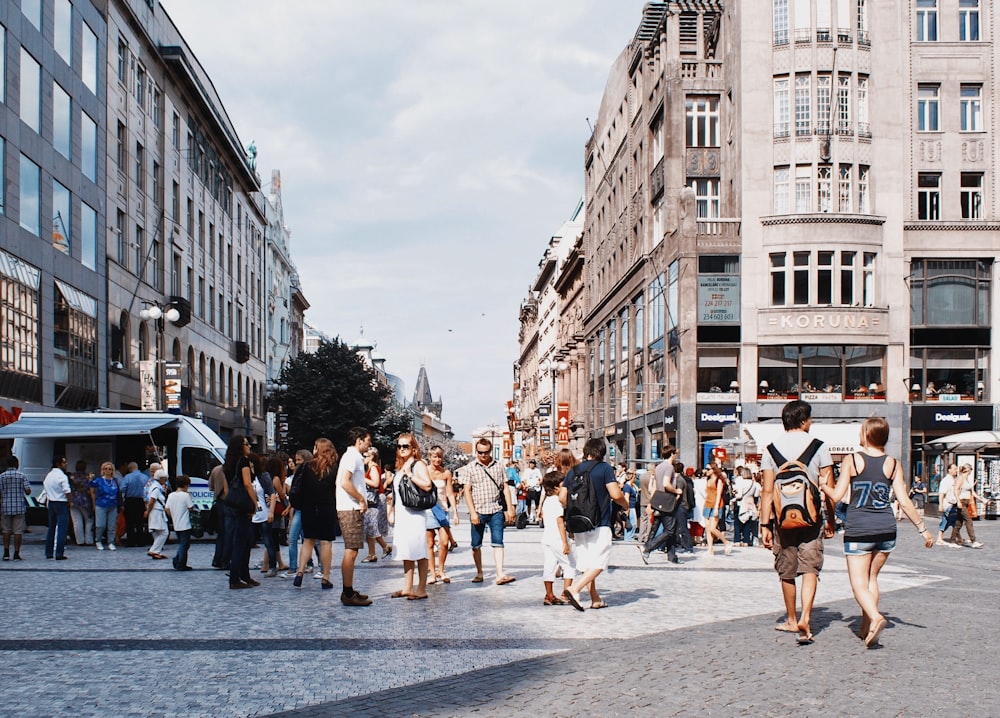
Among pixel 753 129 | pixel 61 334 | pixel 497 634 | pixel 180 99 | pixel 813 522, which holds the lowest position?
pixel 497 634

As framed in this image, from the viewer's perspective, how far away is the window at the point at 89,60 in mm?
36219

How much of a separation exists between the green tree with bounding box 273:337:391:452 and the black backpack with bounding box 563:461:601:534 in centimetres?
4751

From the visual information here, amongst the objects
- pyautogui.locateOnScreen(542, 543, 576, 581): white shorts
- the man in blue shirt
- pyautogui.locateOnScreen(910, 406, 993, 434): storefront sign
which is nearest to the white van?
the man in blue shirt

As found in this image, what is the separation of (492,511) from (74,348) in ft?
79.6

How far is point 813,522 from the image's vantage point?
8992 mm

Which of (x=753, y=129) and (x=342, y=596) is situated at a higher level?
(x=753, y=129)

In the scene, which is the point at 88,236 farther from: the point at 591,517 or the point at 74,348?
the point at 591,517

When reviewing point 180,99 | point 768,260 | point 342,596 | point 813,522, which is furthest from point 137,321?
point 813,522

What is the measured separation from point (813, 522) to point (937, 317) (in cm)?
3597

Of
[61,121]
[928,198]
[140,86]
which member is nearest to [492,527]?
[61,121]

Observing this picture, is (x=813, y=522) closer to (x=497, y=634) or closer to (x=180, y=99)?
(x=497, y=634)

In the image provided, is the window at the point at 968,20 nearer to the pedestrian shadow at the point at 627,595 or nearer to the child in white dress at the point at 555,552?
the pedestrian shadow at the point at 627,595

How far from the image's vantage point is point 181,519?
55.2ft

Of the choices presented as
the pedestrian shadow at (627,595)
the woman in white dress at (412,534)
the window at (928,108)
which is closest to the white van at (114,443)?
the woman in white dress at (412,534)
